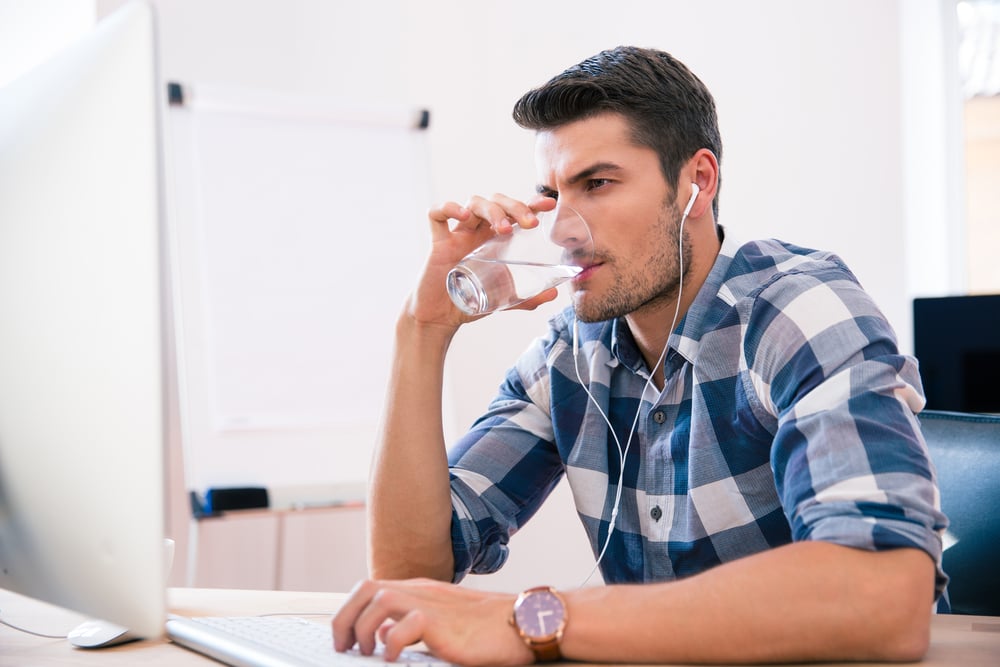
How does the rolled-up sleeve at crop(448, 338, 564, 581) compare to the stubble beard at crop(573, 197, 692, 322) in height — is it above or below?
below

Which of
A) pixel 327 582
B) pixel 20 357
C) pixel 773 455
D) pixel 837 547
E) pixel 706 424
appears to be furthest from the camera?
pixel 327 582

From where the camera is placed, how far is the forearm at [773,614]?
2.55 feet

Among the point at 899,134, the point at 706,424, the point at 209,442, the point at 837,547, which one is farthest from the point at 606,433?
the point at 899,134

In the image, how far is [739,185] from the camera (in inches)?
121

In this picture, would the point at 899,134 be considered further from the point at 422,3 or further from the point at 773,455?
the point at 773,455

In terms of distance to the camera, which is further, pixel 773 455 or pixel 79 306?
pixel 773 455

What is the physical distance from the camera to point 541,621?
798 millimetres

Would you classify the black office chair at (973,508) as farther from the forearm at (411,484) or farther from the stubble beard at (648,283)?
the forearm at (411,484)

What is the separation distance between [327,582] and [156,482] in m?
2.44

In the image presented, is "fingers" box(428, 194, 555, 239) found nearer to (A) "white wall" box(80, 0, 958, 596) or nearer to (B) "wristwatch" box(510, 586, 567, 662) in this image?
(B) "wristwatch" box(510, 586, 567, 662)

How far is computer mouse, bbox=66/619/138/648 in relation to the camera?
0.89 m

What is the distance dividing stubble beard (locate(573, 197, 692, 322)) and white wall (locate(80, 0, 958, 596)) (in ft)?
5.69

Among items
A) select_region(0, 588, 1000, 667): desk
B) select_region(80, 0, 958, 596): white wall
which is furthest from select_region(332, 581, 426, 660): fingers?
select_region(80, 0, 958, 596): white wall

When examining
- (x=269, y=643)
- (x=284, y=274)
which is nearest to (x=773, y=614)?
(x=269, y=643)
